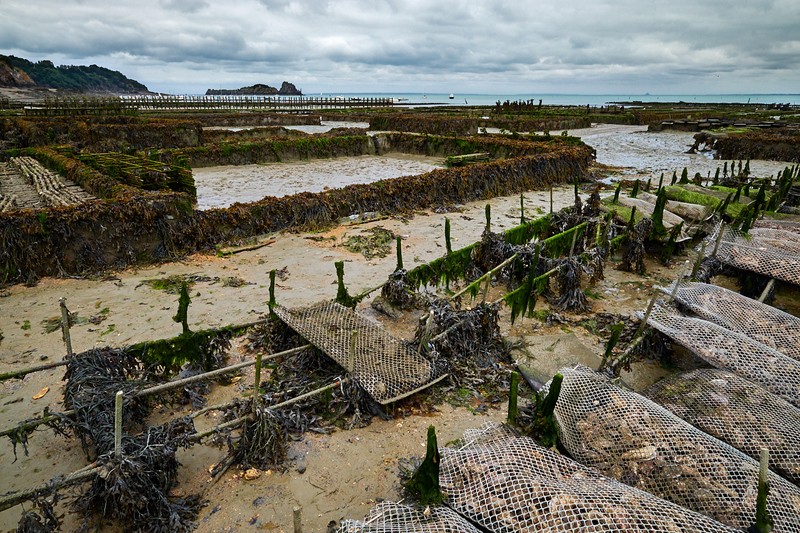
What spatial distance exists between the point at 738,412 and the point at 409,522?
11.9ft

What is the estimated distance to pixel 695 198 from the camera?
552 inches

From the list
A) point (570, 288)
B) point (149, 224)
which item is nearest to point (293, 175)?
point (149, 224)

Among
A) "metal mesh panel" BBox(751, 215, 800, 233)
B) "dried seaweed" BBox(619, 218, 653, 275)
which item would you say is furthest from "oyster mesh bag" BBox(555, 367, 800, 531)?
"metal mesh panel" BBox(751, 215, 800, 233)

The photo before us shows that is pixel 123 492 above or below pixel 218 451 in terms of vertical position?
above

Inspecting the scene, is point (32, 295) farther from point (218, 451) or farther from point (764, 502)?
point (764, 502)

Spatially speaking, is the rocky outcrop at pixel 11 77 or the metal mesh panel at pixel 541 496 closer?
the metal mesh panel at pixel 541 496

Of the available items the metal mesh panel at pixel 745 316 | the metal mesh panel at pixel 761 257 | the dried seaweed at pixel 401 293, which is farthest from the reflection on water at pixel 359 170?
the metal mesh panel at pixel 745 316

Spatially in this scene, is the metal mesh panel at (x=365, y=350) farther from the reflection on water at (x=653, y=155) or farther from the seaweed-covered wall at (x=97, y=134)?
the seaweed-covered wall at (x=97, y=134)

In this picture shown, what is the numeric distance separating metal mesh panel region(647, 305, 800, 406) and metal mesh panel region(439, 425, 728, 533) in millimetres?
2686

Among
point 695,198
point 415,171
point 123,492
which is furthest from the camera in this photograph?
point 415,171

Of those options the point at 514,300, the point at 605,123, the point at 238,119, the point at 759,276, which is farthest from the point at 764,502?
the point at 605,123

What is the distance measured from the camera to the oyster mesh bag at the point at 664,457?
3520 mm

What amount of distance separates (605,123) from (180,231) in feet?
168

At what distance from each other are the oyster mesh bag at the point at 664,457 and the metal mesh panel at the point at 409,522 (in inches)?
61.6
